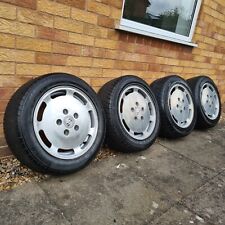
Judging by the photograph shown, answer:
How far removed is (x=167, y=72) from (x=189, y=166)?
1684 millimetres

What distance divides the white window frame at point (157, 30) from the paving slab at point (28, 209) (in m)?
2.01

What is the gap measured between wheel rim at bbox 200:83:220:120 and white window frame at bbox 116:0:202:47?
0.78m

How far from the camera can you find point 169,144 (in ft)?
10.5

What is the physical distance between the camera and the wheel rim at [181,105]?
132 inches

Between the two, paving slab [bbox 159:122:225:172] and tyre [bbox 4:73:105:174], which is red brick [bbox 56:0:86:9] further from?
paving slab [bbox 159:122:225:172]

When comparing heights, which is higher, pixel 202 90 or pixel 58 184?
pixel 202 90

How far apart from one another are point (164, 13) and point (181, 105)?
1433mm

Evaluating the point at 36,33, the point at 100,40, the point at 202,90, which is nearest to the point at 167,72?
the point at 202,90

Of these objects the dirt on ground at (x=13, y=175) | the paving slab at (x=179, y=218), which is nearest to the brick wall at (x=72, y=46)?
the dirt on ground at (x=13, y=175)

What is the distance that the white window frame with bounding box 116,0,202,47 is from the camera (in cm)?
296

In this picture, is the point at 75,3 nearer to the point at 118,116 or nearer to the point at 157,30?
the point at 118,116

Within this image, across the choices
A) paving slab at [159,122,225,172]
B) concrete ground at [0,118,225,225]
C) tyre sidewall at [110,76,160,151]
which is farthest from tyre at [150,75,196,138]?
concrete ground at [0,118,225,225]

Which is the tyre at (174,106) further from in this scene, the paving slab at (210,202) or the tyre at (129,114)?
the paving slab at (210,202)

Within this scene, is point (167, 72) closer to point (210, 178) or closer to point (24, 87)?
point (210, 178)
